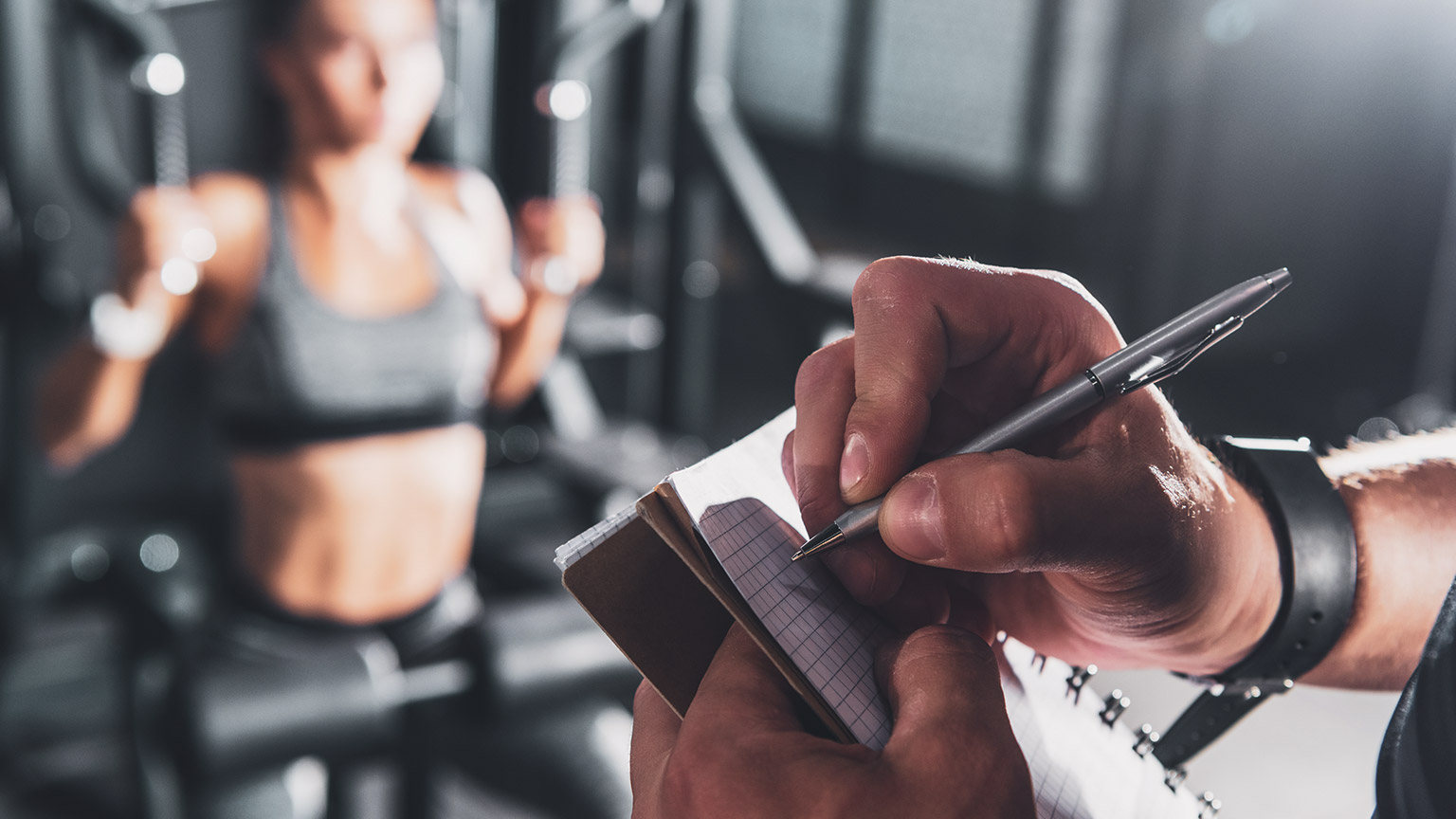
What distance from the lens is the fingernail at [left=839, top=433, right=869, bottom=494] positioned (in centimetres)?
34

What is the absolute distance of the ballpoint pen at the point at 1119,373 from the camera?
34 centimetres

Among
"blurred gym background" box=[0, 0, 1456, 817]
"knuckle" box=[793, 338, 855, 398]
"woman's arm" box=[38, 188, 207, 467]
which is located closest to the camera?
"knuckle" box=[793, 338, 855, 398]

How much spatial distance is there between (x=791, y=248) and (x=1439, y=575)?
108 centimetres

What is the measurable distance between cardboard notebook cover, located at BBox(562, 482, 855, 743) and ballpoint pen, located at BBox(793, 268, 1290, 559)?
1.7 inches

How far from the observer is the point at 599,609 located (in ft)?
0.98

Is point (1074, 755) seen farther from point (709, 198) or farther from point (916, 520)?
point (709, 198)

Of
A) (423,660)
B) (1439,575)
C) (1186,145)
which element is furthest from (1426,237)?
(423,660)

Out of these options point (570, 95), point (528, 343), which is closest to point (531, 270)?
point (528, 343)

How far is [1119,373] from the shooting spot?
342mm

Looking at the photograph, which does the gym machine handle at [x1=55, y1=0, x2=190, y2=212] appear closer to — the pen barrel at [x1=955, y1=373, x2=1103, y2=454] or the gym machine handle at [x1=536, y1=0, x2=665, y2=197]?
the gym machine handle at [x1=536, y1=0, x2=665, y2=197]

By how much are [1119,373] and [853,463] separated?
9 cm

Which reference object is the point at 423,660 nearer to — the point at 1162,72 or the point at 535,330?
the point at 535,330

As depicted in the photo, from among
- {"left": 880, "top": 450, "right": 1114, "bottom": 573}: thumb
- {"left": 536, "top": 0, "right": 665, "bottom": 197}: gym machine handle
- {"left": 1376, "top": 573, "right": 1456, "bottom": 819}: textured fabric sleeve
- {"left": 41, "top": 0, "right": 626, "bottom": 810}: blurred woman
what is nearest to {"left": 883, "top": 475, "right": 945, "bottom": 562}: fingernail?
{"left": 880, "top": 450, "right": 1114, "bottom": 573}: thumb

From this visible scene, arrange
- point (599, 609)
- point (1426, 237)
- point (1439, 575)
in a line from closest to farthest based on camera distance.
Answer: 1. point (599, 609)
2. point (1439, 575)
3. point (1426, 237)
